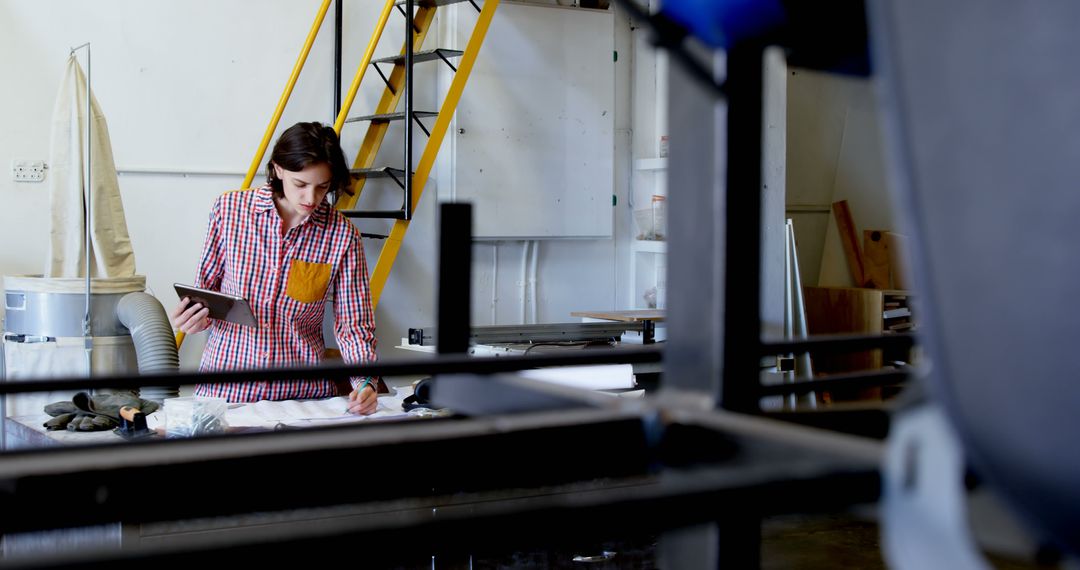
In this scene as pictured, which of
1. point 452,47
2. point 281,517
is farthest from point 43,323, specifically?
point 452,47

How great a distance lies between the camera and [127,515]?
62 centimetres

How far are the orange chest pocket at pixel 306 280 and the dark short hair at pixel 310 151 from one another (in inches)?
10.6

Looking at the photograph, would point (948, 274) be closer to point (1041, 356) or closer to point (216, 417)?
point (1041, 356)

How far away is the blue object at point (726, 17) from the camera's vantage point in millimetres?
620

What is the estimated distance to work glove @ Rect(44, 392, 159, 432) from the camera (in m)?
2.76

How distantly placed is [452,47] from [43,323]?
265 cm

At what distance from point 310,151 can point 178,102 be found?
211 centimetres

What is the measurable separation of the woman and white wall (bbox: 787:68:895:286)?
4340 mm

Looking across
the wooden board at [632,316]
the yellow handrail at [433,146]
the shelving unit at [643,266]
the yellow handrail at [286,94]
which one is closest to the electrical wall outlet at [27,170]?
the yellow handrail at [286,94]

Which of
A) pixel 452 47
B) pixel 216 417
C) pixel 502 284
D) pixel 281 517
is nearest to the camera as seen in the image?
pixel 281 517

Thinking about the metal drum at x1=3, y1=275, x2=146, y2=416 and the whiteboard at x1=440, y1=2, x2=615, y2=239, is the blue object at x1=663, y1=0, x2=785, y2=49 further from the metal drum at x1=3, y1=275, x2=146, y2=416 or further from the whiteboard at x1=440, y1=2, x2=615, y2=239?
the whiteboard at x1=440, y1=2, x2=615, y2=239

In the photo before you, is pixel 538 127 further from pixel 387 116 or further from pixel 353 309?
pixel 353 309

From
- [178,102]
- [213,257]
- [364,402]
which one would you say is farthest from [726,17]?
[178,102]

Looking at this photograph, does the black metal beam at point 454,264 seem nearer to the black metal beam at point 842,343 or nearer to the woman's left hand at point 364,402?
the black metal beam at point 842,343
